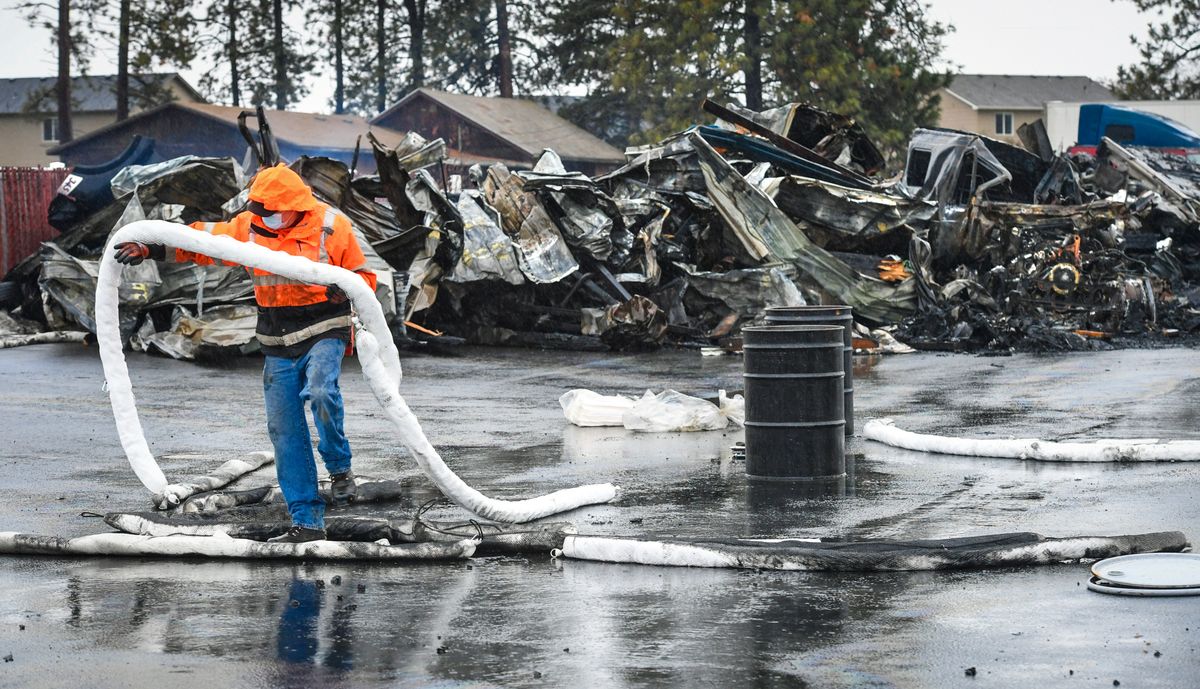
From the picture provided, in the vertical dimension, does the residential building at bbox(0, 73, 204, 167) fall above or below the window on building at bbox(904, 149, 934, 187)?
above

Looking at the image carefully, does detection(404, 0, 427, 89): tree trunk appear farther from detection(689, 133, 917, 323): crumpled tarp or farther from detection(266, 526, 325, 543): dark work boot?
detection(266, 526, 325, 543): dark work boot

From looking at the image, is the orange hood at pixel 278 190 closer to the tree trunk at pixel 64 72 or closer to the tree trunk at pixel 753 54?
the tree trunk at pixel 753 54

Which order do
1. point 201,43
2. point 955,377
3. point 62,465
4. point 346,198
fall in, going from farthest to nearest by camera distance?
point 201,43, point 346,198, point 955,377, point 62,465

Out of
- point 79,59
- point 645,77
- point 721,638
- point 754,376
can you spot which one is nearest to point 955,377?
point 754,376

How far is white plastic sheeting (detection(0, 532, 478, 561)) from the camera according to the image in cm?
722

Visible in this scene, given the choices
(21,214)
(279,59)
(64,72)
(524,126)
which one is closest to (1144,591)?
(21,214)

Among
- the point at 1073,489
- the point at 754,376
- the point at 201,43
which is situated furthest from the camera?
the point at 201,43

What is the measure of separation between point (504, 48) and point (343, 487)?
173 feet

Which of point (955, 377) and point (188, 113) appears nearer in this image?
point (955, 377)

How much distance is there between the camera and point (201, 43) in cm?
5859

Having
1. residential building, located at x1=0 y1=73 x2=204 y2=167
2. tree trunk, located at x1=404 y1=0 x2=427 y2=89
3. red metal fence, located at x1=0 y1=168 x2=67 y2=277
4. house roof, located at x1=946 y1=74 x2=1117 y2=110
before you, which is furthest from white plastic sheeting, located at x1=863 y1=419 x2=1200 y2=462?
house roof, located at x1=946 y1=74 x2=1117 y2=110

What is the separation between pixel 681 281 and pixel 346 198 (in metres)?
4.62

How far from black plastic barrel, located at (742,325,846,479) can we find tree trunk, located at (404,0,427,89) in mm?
52849

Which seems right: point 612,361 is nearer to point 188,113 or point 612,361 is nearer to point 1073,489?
point 1073,489
